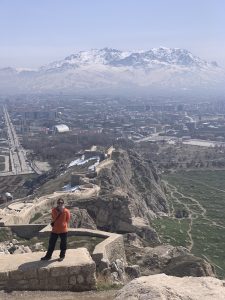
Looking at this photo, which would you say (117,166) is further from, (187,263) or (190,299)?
(190,299)

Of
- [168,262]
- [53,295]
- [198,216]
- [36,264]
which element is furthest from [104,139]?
[53,295]

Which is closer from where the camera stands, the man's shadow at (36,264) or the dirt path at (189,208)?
the man's shadow at (36,264)

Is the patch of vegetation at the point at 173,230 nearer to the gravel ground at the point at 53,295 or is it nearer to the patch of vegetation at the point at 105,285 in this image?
the patch of vegetation at the point at 105,285

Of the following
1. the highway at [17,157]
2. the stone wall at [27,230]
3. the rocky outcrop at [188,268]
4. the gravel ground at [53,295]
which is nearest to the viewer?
the gravel ground at [53,295]

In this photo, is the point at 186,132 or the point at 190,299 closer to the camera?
the point at 190,299

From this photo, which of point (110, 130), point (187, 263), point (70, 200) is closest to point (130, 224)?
point (70, 200)

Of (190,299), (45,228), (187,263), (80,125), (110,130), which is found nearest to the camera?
(190,299)

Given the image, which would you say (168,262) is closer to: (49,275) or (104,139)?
(49,275)

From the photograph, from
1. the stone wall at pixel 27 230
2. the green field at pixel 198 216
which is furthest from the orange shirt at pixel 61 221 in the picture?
the green field at pixel 198 216
